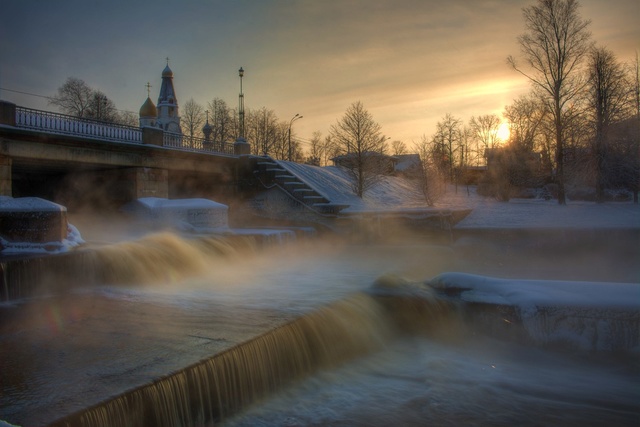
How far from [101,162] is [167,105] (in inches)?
1993

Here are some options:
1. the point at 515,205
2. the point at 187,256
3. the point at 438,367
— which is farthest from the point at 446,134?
the point at 438,367

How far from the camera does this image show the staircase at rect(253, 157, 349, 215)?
22703 millimetres

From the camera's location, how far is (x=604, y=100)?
25.9 m

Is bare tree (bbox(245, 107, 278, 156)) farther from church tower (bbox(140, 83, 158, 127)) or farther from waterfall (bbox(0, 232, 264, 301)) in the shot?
waterfall (bbox(0, 232, 264, 301))

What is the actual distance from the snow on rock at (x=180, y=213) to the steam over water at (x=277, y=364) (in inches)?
260

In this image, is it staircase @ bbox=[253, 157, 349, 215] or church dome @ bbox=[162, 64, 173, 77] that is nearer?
staircase @ bbox=[253, 157, 349, 215]

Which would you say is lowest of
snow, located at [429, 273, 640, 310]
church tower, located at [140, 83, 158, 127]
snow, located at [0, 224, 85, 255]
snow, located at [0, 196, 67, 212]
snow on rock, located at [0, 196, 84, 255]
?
snow, located at [429, 273, 640, 310]

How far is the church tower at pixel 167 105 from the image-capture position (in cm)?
6444

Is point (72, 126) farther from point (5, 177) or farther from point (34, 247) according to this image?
point (34, 247)

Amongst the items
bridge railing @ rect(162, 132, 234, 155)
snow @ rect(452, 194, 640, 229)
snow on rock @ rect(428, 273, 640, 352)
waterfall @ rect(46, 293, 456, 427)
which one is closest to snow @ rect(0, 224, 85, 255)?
waterfall @ rect(46, 293, 456, 427)

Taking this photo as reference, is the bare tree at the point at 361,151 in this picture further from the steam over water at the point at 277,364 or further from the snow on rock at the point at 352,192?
the steam over water at the point at 277,364

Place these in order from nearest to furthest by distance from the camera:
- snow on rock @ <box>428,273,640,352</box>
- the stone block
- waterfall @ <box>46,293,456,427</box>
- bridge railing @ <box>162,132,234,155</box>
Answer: waterfall @ <box>46,293,456,427</box>
snow on rock @ <box>428,273,640,352</box>
the stone block
bridge railing @ <box>162,132,234,155</box>

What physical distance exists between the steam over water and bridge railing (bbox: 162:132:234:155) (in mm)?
11876

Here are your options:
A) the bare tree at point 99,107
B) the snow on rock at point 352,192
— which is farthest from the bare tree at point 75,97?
the snow on rock at point 352,192
